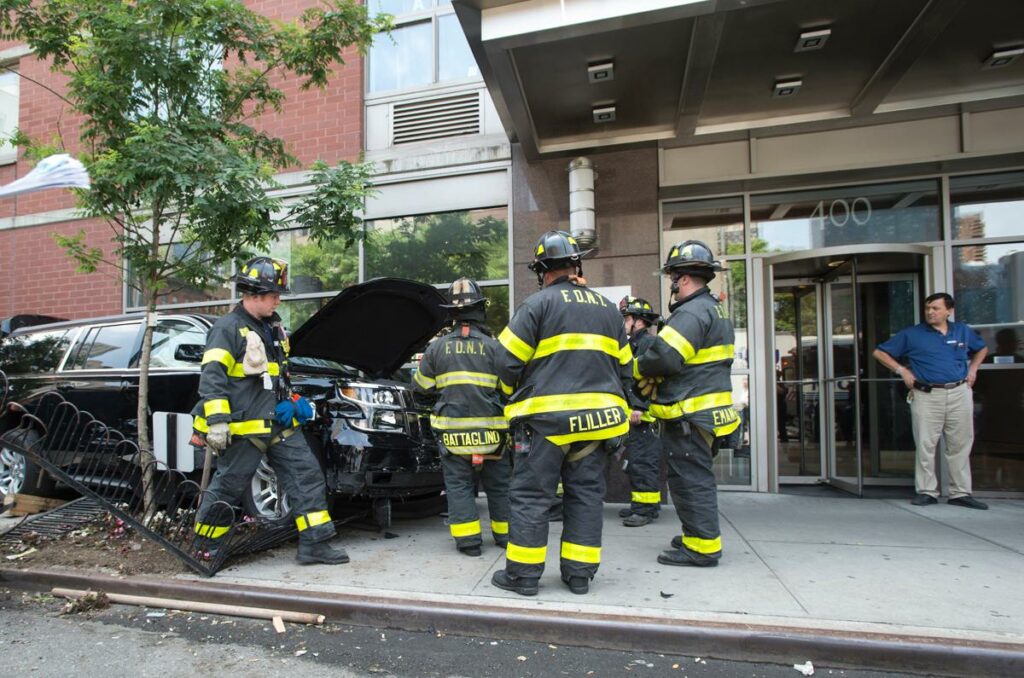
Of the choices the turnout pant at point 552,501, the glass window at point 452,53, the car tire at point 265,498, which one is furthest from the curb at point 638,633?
the glass window at point 452,53

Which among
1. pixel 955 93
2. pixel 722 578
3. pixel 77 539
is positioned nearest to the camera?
pixel 722 578

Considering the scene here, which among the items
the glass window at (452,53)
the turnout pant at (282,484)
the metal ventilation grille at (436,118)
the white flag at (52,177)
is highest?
the glass window at (452,53)

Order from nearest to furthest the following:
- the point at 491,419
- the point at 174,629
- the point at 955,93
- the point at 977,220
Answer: the point at 174,629 < the point at 491,419 < the point at 955,93 < the point at 977,220

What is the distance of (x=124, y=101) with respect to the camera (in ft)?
15.2

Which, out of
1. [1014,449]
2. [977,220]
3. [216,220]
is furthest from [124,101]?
[1014,449]

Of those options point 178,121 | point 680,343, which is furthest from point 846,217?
point 178,121

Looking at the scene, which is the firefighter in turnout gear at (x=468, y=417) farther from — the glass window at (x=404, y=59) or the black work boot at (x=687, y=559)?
the glass window at (x=404, y=59)

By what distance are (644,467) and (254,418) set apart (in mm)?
3163

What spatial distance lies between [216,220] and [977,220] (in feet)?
23.3

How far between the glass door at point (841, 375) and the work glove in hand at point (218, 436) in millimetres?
5995

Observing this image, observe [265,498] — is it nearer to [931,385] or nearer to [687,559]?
[687,559]

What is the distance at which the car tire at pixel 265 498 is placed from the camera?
14.0 feet

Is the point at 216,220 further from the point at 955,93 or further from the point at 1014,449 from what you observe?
the point at 1014,449

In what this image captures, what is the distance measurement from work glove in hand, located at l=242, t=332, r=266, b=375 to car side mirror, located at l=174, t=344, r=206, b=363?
130 cm
